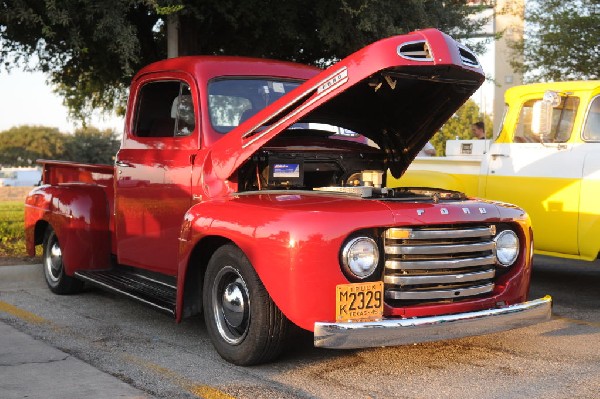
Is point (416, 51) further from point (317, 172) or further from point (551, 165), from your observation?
point (551, 165)

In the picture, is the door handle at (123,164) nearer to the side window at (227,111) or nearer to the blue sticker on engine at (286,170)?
the side window at (227,111)

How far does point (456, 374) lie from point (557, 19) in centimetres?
1466

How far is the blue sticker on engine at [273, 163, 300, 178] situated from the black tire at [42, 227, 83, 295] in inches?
111

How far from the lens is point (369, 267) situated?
4496mm

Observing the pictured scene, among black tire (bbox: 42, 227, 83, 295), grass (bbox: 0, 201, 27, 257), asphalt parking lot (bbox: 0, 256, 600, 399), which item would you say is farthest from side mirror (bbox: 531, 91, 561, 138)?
grass (bbox: 0, 201, 27, 257)

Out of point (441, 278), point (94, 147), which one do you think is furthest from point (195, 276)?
point (94, 147)

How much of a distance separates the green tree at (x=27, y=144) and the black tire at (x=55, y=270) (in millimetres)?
85699

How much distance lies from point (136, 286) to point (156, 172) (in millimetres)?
889

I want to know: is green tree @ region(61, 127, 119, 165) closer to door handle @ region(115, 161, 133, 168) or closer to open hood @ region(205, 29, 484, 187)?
door handle @ region(115, 161, 133, 168)

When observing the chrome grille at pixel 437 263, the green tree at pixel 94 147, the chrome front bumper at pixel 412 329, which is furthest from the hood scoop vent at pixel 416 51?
the green tree at pixel 94 147

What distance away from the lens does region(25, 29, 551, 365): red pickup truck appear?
4.44m

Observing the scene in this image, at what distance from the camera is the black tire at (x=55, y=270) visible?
7406 mm

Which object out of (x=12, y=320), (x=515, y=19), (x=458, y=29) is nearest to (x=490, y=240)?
(x=12, y=320)

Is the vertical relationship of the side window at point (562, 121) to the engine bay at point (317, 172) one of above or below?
above
